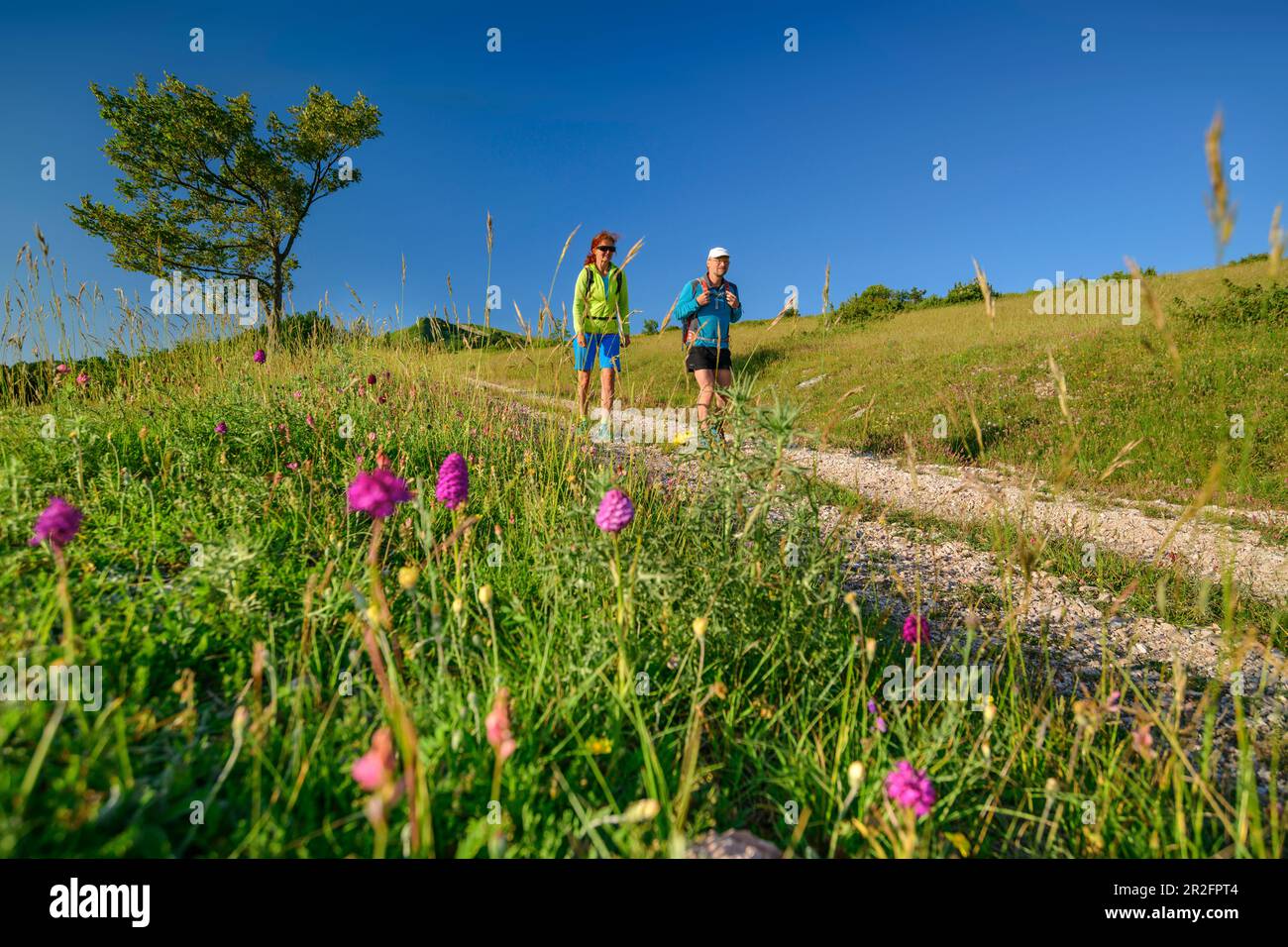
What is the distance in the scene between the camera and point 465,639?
2.33m

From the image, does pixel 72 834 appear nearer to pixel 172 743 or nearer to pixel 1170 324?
pixel 172 743

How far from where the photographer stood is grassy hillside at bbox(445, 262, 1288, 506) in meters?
7.38

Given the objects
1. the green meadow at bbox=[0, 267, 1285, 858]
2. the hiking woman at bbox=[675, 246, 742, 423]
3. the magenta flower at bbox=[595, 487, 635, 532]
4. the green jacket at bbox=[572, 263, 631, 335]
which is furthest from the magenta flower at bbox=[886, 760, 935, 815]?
the green jacket at bbox=[572, 263, 631, 335]

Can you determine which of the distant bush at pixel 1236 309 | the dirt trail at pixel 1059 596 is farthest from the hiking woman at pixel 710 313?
the distant bush at pixel 1236 309

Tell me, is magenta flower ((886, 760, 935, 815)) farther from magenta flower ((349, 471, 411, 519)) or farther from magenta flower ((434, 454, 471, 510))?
magenta flower ((434, 454, 471, 510))

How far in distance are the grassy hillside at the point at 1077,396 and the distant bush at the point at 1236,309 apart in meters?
0.22

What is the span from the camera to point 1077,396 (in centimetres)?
1021

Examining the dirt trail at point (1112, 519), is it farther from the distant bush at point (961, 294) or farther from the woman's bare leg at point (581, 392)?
the distant bush at point (961, 294)

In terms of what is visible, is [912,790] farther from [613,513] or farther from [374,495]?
[374,495]

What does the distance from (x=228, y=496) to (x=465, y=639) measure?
1732mm

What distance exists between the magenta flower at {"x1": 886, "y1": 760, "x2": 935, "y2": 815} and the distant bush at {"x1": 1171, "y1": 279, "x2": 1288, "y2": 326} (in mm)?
15415

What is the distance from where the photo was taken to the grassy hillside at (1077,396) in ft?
24.2
